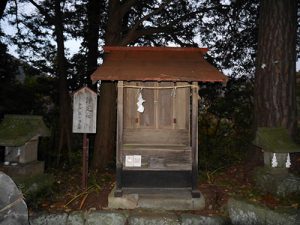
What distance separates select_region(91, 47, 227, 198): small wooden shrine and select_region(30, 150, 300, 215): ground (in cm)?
49

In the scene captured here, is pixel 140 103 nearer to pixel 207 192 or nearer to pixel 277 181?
pixel 207 192

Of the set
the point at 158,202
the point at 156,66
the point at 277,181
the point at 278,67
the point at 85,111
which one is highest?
the point at 278,67

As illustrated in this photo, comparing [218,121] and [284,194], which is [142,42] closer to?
[218,121]

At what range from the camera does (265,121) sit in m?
7.29

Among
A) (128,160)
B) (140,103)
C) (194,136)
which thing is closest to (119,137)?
(128,160)

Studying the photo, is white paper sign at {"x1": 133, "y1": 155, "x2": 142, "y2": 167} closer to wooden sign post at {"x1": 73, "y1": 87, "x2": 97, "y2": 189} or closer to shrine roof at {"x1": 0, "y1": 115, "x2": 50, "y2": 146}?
wooden sign post at {"x1": 73, "y1": 87, "x2": 97, "y2": 189}

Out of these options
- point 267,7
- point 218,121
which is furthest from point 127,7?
point 218,121

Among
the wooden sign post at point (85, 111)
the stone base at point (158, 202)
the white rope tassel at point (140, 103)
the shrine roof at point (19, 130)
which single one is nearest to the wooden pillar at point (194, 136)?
the stone base at point (158, 202)

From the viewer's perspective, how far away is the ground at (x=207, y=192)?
5949mm

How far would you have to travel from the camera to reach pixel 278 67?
7.14 metres

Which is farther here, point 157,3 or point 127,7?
point 157,3

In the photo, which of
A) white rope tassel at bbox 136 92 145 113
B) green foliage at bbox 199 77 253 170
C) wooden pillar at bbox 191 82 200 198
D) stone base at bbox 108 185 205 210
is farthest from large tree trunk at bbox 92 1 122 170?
wooden pillar at bbox 191 82 200 198

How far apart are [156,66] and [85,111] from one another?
Answer: 174 cm

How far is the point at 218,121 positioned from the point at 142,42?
13.7ft
